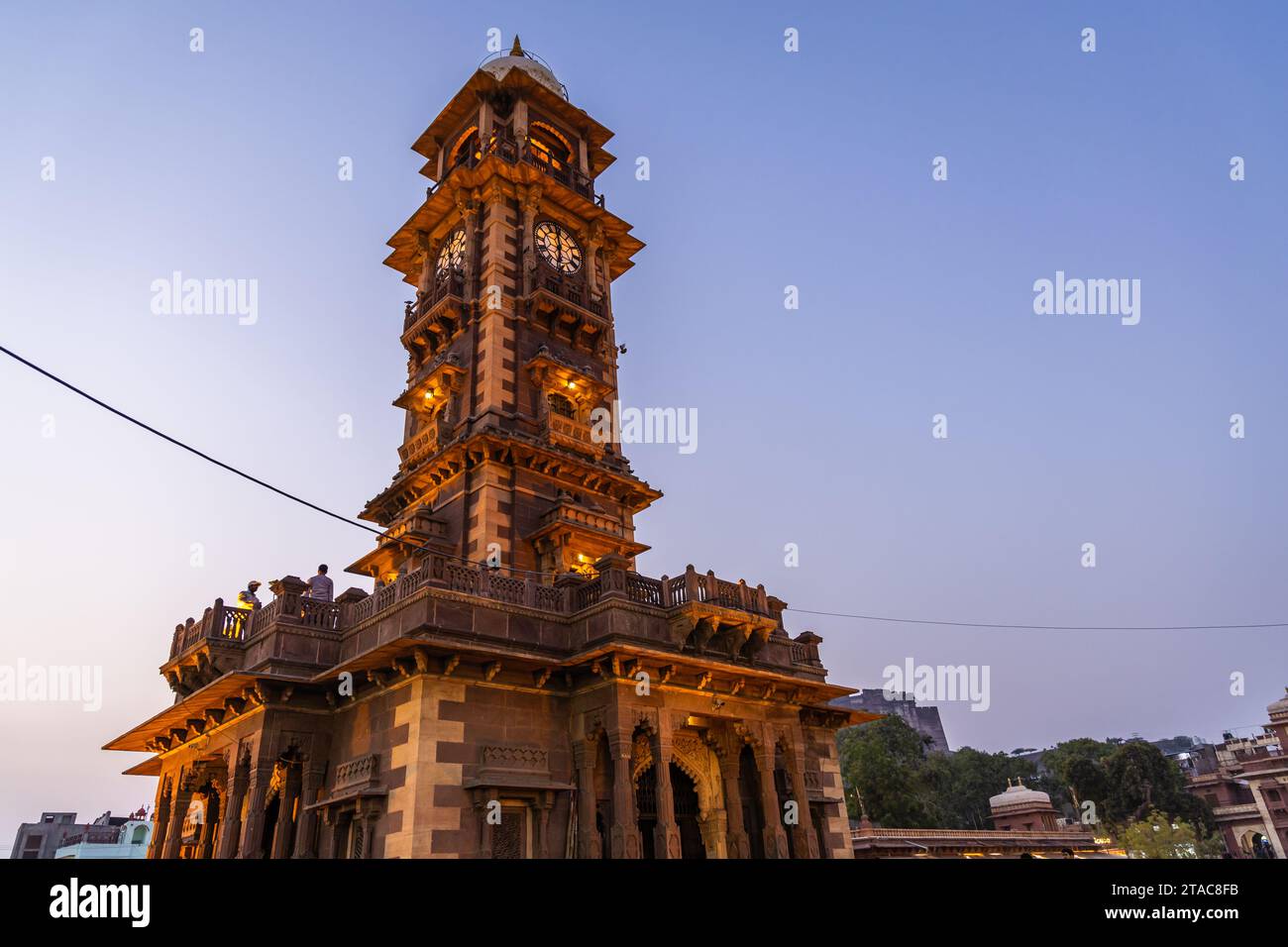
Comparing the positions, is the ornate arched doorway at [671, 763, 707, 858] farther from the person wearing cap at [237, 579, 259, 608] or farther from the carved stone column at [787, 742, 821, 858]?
the person wearing cap at [237, 579, 259, 608]

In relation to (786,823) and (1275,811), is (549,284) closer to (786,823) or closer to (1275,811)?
(786,823)

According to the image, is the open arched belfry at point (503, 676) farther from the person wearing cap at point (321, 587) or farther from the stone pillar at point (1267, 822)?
the stone pillar at point (1267, 822)

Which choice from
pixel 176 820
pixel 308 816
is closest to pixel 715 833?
pixel 308 816

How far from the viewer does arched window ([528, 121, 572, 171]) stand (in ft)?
112

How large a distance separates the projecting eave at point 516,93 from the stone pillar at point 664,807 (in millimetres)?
26864

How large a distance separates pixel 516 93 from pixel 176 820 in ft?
96.4

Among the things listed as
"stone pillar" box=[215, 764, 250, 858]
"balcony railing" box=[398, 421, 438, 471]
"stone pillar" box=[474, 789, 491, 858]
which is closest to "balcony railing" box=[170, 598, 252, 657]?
"stone pillar" box=[215, 764, 250, 858]

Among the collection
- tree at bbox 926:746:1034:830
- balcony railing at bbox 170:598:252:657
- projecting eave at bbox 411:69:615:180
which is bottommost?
tree at bbox 926:746:1034:830

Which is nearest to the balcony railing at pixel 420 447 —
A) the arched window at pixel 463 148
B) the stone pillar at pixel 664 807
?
the stone pillar at pixel 664 807

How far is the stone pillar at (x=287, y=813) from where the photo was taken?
1958 cm

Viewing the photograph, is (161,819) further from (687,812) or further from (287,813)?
(687,812)

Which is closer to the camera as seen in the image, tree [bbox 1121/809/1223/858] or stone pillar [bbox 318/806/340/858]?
stone pillar [bbox 318/806/340/858]

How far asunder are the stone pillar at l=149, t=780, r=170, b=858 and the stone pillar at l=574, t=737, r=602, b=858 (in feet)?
40.0
